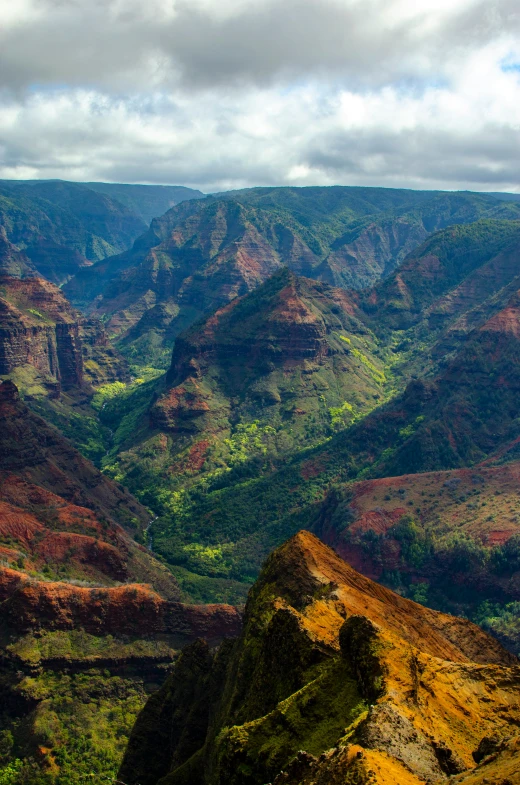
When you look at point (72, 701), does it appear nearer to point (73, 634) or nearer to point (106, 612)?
point (73, 634)

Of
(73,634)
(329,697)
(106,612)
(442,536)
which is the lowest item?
(442,536)

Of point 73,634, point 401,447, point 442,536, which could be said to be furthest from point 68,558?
point 401,447

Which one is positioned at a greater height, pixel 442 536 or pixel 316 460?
pixel 316 460

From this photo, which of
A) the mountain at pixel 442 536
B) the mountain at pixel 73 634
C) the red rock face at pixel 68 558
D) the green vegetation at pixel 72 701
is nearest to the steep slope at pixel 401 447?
the mountain at pixel 442 536

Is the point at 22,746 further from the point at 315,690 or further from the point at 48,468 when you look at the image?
the point at 48,468

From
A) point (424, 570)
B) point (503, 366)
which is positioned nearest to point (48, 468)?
→ point (424, 570)

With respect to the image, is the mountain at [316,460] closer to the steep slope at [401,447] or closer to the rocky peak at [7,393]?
the steep slope at [401,447]
